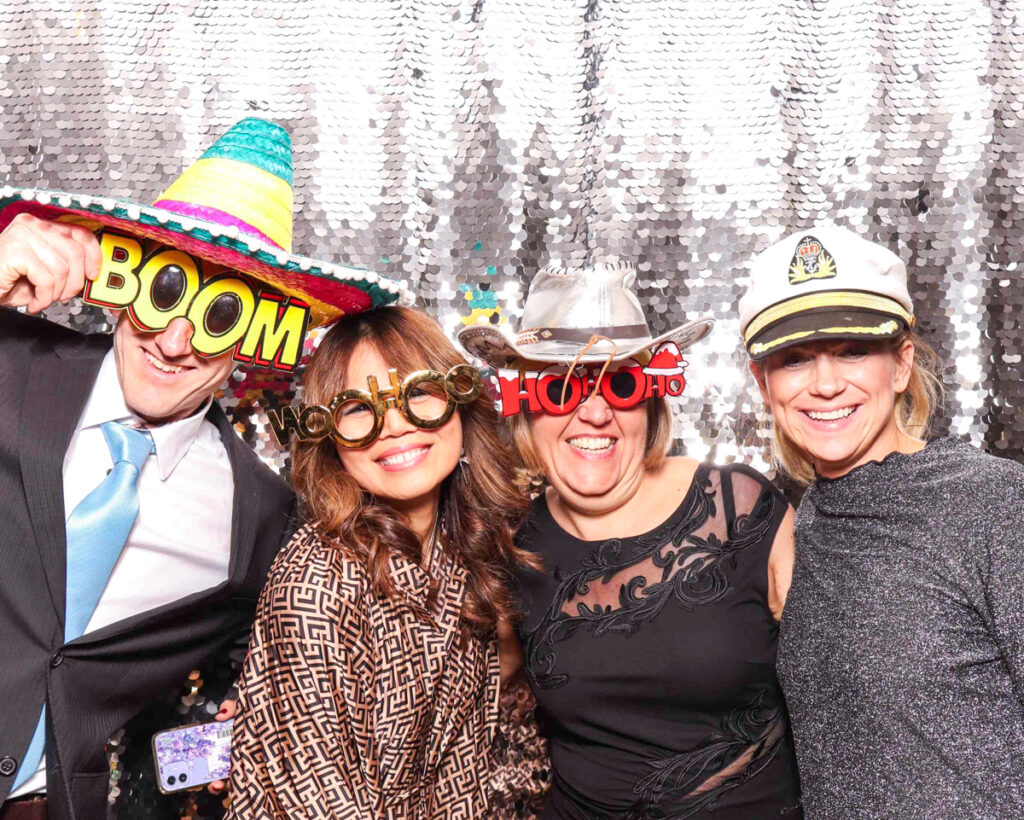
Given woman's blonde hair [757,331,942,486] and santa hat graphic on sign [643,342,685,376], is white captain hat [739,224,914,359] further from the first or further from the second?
santa hat graphic on sign [643,342,685,376]

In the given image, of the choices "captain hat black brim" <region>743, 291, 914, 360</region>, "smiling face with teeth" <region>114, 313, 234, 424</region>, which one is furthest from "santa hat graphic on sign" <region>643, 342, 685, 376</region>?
"smiling face with teeth" <region>114, 313, 234, 424</region>

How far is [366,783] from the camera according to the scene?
1.54 meters

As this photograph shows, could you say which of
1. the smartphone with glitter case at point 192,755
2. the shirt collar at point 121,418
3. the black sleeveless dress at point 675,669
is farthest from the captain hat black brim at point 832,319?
the smartphone with glitter case at point 192,755

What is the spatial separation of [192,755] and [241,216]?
1.11m

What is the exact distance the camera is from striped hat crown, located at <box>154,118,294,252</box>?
1.60m

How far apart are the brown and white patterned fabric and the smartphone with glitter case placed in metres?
0.33

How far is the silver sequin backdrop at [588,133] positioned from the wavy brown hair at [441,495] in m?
0.49

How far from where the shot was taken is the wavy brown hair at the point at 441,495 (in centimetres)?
170

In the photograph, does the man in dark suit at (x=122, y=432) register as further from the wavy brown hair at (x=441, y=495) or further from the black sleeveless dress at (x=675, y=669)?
the black sleeveless dress at (x=675, y=669)

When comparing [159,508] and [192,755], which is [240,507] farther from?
[192,755]

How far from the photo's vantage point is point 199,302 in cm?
161

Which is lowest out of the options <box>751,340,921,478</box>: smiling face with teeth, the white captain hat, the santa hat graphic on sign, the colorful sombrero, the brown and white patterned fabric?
the brown and white patterned fabric

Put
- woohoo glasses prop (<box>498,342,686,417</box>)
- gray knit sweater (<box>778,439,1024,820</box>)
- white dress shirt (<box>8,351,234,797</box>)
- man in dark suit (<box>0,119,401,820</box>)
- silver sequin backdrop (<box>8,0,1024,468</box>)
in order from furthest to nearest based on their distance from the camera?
1. silver sequin backdrop (<box>8,0,1024,468</box>)
2. woohoo glasses prop (<box>498,342,686,417</box>)
3. white dress shirt (<box>8,351,234,797</box>)
4. man in dark suit (<box>0,119,401,820</box>)
5. gray knit sweater (<box>778,439,1024,820</box>)
